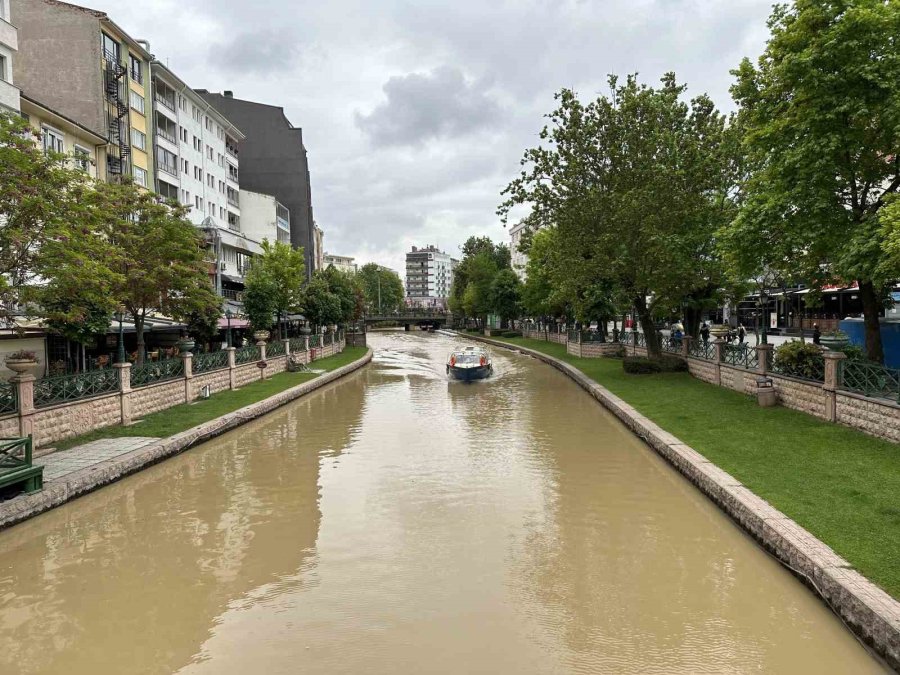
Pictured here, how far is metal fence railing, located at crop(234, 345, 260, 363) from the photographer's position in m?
28.6

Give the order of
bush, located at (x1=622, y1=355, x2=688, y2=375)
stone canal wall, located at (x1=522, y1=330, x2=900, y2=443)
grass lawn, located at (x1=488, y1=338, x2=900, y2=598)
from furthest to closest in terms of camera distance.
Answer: bush, located at (x1=622, y1=355, x2=688, y2=375), stone canal wall, located at (x1=522, y1=330, x2=900, y2=443), grass lawn, located at (x1=488, y1=338, x2=900, y2=598)

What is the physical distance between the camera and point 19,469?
1093cm

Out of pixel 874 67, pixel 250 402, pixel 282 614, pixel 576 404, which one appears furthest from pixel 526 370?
pixel 282 614

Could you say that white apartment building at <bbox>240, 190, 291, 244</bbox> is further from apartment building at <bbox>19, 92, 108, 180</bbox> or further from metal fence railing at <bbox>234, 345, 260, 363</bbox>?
metal fence railing at <bbox>234, 345, 260, 363</bbox>

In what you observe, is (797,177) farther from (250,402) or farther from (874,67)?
(250,402)

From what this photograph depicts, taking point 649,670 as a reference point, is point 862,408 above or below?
above

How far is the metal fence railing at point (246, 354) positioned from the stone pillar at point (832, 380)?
22.8 metres

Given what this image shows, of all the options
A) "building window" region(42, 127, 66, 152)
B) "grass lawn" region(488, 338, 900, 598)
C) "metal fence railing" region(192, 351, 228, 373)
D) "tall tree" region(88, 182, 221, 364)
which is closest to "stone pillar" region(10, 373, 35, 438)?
"tall tree" region(88, 182, 221, 364)

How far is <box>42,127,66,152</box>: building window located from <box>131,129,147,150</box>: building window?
31.3 feet

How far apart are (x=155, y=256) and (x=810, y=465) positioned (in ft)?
67.4

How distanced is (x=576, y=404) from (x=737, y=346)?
6.25 metres

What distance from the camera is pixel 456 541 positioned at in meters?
9.88

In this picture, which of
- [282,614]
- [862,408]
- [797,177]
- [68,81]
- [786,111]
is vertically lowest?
[282,614]

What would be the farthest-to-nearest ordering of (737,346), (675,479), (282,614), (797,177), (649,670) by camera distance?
(737,346) → (797,177) → (675,479) → (282,614) → (649,670)
